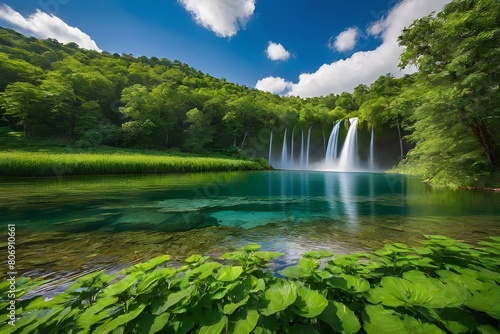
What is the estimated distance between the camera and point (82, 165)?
1329 centimetres

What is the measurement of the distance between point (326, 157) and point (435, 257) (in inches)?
1226

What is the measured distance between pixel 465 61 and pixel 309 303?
32.3ft

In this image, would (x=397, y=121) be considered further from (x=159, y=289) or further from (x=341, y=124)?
(x=159, y=289)

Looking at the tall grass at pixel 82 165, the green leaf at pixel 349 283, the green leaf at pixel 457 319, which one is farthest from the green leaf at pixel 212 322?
the tall grass at pixel 82 165

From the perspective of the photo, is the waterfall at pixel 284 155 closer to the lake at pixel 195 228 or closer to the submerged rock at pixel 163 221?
the lake at pixel 195 228

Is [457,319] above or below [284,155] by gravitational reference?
below

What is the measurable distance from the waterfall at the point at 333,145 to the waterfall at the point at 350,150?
1.09 metres

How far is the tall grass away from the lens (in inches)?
445

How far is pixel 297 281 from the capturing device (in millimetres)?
1351

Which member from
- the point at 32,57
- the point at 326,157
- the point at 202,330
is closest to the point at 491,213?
the point at 202,330

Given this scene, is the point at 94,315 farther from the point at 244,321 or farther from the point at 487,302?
the point at 487,302

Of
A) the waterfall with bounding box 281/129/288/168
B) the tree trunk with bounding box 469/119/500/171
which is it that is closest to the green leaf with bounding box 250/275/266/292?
the tree trunk with bounding box 469/119/500/171

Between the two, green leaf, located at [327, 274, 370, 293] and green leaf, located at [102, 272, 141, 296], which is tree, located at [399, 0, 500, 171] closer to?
green leaf, located at [327, 274, 370, 293]

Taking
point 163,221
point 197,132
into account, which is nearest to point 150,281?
point 163,221
